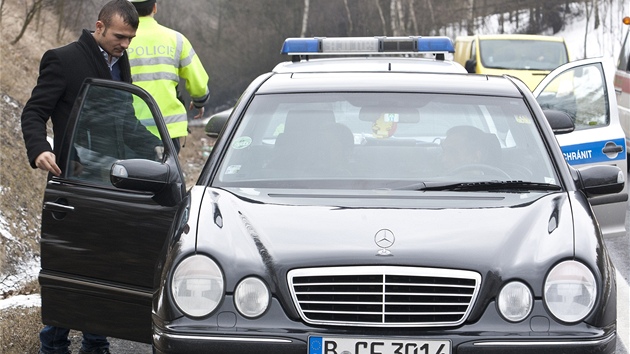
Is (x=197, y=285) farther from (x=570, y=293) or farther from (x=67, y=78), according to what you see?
(x=67, y=78)

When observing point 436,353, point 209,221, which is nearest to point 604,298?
point 436,353

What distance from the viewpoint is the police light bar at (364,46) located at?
27.6 feet

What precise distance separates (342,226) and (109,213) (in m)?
1.36

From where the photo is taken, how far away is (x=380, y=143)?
539 cm

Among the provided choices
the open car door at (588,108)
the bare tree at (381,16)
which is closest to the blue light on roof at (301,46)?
the open car door at (588,108)

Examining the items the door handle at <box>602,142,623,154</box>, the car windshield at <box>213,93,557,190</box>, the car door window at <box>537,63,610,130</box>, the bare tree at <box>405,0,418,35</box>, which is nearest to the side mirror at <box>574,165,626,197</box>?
the car windshield at <box>213,93,557,190</box>

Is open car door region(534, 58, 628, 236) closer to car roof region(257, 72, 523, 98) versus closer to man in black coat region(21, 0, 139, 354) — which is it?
car roof region(257, 72, 523, 98)

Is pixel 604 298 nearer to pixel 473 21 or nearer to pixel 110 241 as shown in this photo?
pixel 110 241

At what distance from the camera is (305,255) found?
421 cm

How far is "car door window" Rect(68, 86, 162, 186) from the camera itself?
550cm

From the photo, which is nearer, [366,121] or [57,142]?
[366,121]

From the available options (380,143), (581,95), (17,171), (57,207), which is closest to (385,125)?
(380,143)

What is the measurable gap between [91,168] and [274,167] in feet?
3.13

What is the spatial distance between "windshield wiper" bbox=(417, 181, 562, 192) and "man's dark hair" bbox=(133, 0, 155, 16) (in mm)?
2797
